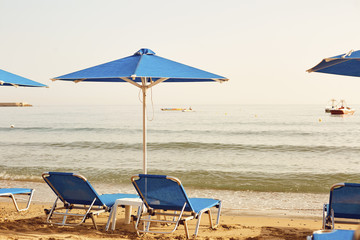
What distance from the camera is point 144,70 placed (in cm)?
492

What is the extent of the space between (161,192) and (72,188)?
116 centimetres

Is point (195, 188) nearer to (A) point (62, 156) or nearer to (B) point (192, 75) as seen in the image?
(B) point (192, 75)

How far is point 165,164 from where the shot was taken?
1667 cm

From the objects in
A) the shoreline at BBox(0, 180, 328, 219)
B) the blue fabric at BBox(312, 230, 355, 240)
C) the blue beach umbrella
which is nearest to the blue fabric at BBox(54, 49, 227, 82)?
the blue beach umbrella

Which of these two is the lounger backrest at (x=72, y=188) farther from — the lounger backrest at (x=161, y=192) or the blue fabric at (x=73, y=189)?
the lounger backrest at (x=161, y=192)

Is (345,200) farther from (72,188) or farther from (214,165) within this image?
(214,165)

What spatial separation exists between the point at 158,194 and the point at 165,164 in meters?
11.9

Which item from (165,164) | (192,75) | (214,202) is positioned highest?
(192,75)

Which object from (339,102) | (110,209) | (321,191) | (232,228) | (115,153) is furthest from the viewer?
(339,102)

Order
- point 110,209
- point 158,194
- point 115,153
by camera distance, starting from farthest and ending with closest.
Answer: point 115,153 → point 110,209 → point 158,194

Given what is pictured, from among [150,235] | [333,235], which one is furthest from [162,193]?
[333,235]

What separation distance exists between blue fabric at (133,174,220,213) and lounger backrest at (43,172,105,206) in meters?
0.63

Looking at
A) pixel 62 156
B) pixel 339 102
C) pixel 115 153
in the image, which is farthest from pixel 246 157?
pixel 339 102

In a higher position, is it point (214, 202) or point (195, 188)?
point (214, 202)
